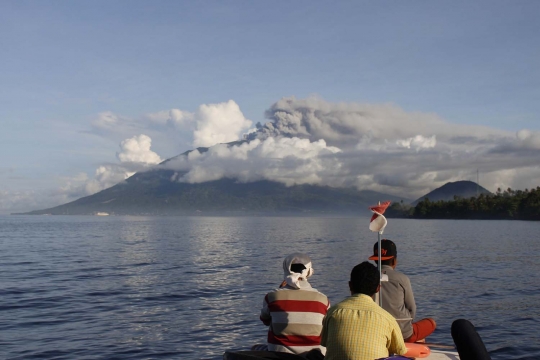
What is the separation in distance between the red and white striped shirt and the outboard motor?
9.60 feet

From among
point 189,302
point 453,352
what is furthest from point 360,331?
point 189,302

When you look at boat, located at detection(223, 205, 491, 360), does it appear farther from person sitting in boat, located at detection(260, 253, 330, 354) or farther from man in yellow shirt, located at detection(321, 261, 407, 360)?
man in yellow shirt, located at detection(321, 261, 407, 360)

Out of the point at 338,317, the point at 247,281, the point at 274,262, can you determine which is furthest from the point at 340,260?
the point at 338,317

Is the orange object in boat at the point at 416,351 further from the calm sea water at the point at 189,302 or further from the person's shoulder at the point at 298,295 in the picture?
the calm sea water at the point at 189,302

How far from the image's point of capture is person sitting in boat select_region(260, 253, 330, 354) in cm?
1029

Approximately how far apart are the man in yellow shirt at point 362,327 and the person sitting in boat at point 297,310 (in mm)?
1542

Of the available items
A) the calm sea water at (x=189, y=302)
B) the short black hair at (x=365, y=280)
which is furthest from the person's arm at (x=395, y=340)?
the calm sea water at (x=189, y=302)

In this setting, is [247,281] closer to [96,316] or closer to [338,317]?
→ [96,316]

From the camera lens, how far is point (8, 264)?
5012 centimetres

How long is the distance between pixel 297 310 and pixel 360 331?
213 centimetres

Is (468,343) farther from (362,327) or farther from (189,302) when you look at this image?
(189,302)

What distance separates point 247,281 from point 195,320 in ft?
→ 43.1

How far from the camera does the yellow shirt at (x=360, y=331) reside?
8344 millimetres

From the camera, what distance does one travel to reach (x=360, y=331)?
836 centimetres
